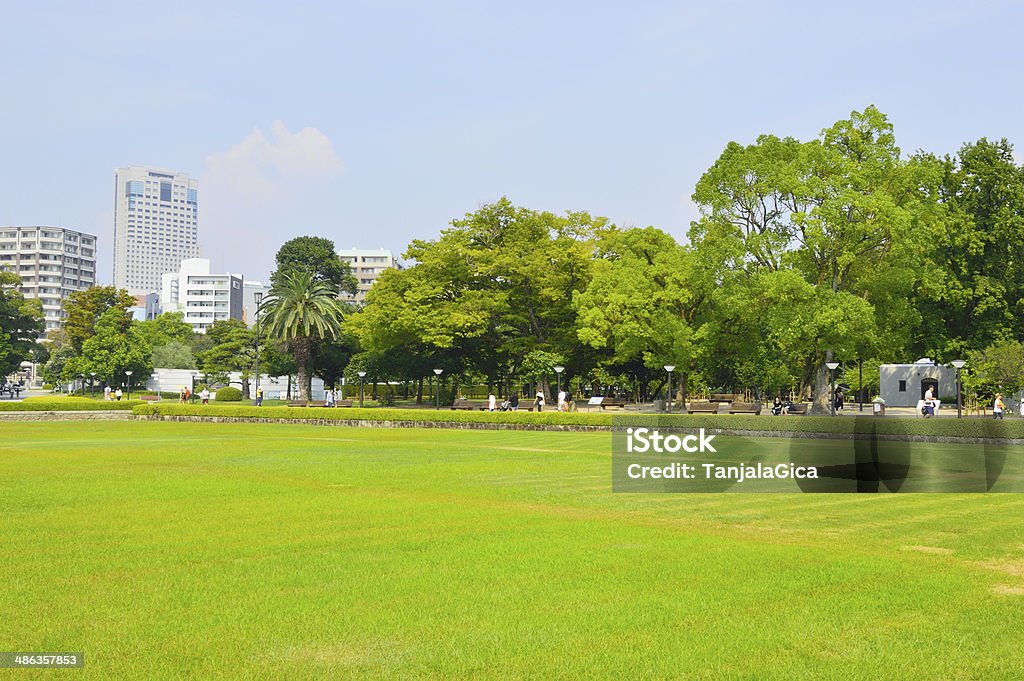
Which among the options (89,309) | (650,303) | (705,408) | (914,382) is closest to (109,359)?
(89,309)

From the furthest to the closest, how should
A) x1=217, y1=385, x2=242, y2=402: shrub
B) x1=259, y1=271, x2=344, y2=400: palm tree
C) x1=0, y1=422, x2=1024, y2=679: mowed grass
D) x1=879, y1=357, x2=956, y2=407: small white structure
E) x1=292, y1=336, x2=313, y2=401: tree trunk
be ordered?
x1=217, y1=385, x2=242, y2=402: shrub
x1=292, y1=336, x2=313, y2=401: tree trunk
x1=259, y1=271, x2=344, y2=400: palm tree
x1=879, y1=357, x2=956, y2=407: small white structure
x1=0, y1=422, x2=1024, y2=679: mowed grass

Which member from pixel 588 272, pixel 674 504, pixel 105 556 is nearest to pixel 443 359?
pixel 588 272

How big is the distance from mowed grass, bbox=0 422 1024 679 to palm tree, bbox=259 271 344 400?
5768 cm

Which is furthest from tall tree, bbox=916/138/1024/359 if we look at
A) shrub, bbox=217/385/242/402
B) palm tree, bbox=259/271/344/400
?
shrub, bbox=217/385/242/402

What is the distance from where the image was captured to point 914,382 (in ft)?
194

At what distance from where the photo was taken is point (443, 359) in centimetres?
6981

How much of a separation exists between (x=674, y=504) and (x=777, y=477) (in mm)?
6133

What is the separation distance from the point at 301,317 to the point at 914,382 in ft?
154

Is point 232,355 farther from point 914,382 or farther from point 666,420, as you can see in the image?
point 666,420

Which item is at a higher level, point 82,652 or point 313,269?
point 313,269

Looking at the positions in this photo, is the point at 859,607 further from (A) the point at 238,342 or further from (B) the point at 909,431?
(A) the point at 238,342

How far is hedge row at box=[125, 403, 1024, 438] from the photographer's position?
104ft

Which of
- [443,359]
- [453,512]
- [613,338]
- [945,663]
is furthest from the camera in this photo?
[443,359]

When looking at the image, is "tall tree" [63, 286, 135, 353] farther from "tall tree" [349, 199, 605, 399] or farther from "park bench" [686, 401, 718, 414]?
"park bench" [686, 401, 718, 414]
